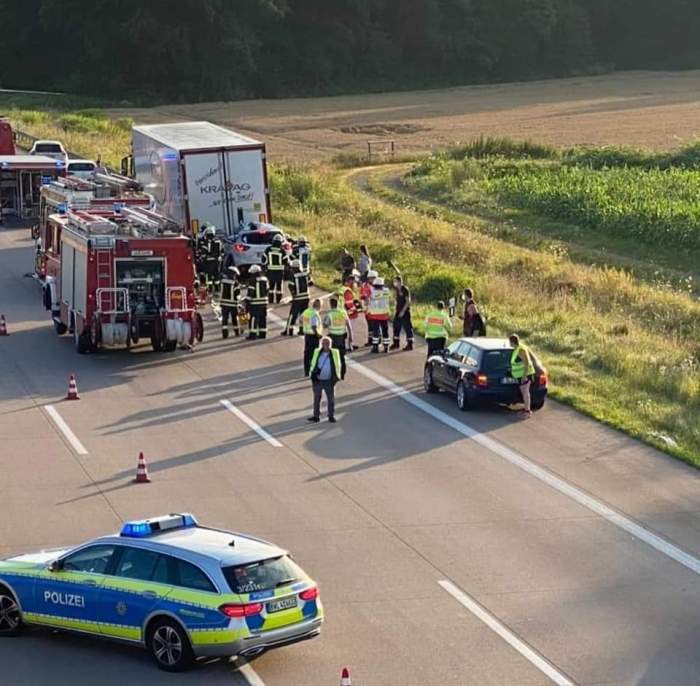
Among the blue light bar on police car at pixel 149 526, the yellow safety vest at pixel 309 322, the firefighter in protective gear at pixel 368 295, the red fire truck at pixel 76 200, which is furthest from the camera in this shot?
the red fire truck at pixel 76 200

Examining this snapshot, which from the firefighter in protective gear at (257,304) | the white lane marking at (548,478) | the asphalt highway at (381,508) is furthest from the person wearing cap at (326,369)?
the firefighter in protective gear at (257,304)

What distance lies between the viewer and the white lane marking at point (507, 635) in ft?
49.8

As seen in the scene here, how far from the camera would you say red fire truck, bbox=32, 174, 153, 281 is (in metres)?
35.1

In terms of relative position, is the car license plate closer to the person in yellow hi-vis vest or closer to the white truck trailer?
the person in yellow hi-vis vest

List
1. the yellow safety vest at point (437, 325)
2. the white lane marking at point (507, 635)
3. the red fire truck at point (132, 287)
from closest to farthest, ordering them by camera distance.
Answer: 1. the white lane marking at point (507, 635)
2. the yellow safety vest at point (437, 325)
3. the red fire truck at point (132, 287)

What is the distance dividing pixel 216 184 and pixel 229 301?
25.4 ft

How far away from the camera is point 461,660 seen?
15500mm

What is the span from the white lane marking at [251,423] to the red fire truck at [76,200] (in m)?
7.66

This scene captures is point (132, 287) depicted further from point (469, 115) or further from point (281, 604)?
point (469, 115)

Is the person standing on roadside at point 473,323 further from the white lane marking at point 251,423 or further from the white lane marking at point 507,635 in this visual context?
the white lane marking at point 507,635

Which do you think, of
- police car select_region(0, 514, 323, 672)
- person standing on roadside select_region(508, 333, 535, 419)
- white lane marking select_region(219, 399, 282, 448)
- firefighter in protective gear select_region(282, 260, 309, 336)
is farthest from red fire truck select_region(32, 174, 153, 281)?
police car select_region(0, 514, 323, 672)

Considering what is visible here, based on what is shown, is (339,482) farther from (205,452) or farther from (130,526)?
(130,526)

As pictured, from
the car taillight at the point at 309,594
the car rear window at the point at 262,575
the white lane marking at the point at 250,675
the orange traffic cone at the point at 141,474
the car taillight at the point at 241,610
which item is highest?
the car rear window at the point at 262,575

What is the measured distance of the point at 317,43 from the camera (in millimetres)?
125875
